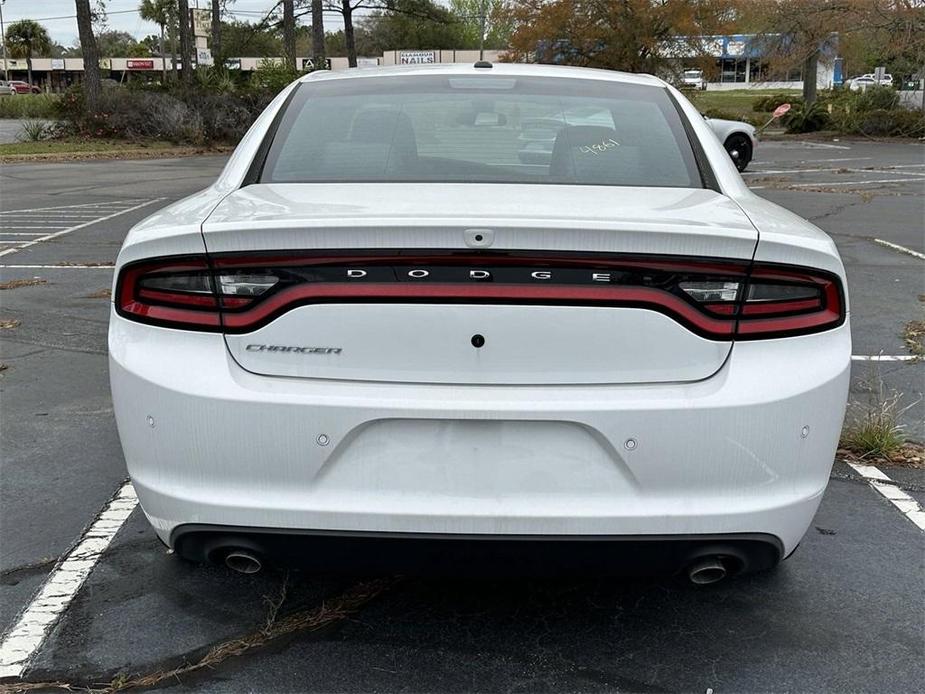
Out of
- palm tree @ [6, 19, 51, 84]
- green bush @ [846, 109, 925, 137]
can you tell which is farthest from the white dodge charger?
palm tree @ [6, 19, 51, 84]

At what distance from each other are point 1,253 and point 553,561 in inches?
343

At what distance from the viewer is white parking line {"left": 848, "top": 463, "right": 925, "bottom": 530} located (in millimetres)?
3719

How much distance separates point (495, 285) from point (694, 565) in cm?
89

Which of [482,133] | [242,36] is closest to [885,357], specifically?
[482,133]

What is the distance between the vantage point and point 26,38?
84.1 metres

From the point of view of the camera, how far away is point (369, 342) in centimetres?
235

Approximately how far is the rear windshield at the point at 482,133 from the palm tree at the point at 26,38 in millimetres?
92406

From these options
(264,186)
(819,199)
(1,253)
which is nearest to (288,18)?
(819,199)

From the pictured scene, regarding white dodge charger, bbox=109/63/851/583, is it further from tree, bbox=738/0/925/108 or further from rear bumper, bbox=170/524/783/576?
tree, bbox=738/0/925/108

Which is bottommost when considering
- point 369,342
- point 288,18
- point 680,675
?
point 680,675

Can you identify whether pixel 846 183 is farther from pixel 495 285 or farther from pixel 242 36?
pixel 242 36

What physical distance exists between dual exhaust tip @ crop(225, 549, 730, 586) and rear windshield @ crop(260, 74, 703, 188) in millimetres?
1232

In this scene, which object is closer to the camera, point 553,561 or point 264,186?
point 553,561

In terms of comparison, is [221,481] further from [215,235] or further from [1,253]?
[1,253]
